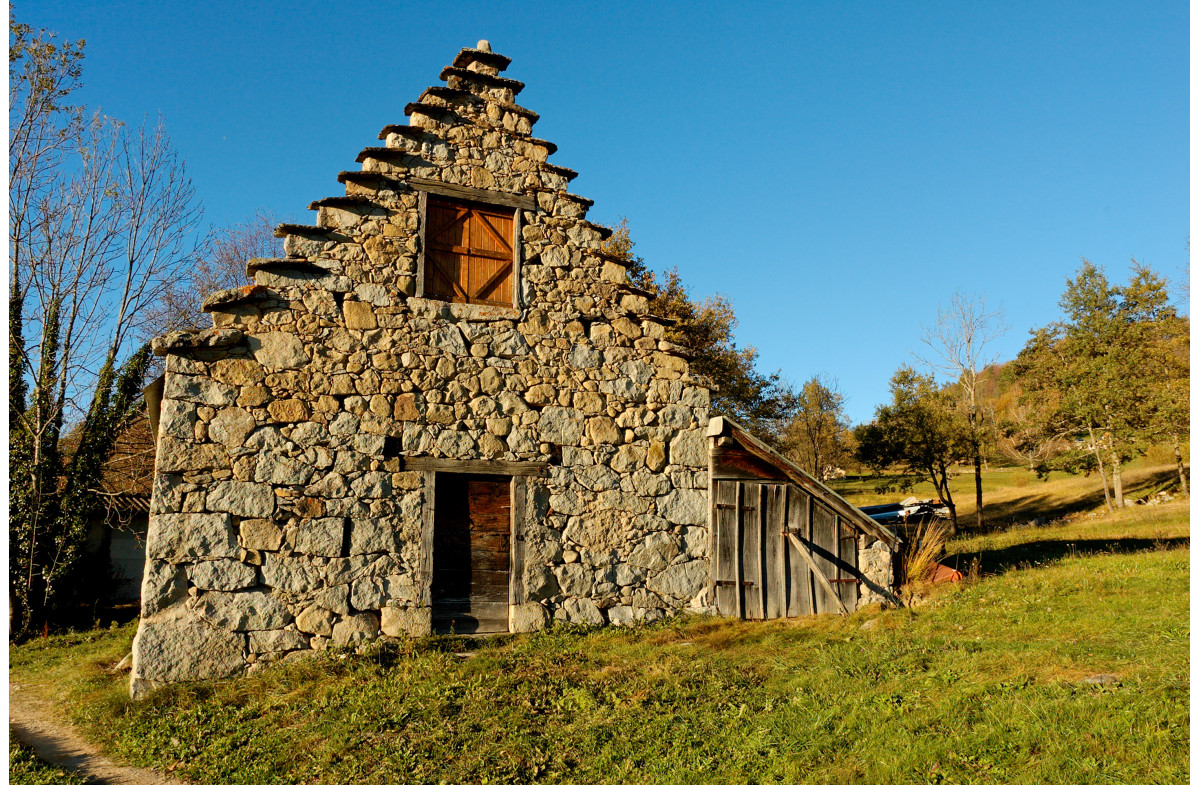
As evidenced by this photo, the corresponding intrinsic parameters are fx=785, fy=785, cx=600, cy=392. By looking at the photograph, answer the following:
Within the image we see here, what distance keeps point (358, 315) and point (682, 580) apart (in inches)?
191

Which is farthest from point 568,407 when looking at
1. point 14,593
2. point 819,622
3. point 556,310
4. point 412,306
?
point 14,593

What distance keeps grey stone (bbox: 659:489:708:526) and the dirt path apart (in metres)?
5.63

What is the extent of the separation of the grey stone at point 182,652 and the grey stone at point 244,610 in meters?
0.10

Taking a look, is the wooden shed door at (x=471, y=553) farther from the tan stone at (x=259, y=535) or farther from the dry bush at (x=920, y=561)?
the dry bush at (x=920, y=561)

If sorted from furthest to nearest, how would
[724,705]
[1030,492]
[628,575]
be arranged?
[1030,492] → [628,575] → [724,705]

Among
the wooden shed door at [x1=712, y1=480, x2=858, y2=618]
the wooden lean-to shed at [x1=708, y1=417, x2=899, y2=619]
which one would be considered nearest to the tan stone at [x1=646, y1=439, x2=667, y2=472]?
the wooden lean-to shed at [x1=708, y1=417, x2=899, y2=619]

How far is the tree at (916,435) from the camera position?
80.5ft

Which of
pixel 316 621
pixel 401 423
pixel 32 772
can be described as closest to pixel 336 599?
pixel 316 621

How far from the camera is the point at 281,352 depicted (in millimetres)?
8250

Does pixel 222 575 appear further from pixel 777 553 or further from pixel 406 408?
pixel 777 553

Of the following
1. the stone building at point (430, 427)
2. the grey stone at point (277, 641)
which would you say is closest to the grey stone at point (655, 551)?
the stone building at point (430, 427)

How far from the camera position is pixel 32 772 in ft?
18.2

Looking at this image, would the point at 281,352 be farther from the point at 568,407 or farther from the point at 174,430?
the point at 568,407

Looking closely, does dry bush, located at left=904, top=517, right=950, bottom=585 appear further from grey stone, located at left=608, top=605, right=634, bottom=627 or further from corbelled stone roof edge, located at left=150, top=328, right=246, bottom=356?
corbelled stone roof edge, located at left=150, top=328, right=246, bottom=356
